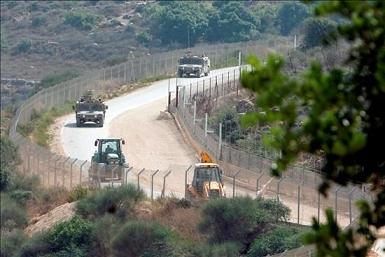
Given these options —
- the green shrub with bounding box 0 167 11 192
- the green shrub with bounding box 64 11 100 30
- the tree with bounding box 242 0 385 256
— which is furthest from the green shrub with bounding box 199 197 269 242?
the green shrub with bounding box 64 11 100 30

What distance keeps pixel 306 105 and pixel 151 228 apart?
3308 centimetres

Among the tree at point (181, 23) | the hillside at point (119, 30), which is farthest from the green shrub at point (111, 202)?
the tree at point (181, 23)

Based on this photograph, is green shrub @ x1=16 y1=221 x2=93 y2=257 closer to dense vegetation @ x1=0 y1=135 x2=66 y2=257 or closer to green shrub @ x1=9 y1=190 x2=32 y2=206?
dense vegetation @ x1=0 y1=135 x2=66 y2=257

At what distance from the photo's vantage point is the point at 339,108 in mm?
9891

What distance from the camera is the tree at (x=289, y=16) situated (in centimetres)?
15525

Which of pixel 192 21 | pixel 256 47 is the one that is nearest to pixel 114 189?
pixel 256 47

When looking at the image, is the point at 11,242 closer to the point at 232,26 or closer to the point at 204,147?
the point at 204,147

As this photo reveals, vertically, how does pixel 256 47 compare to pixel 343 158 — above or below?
below

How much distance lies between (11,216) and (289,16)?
107585 millimetres

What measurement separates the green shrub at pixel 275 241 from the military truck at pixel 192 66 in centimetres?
4969

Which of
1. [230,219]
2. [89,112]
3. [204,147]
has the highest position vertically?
[230,219]

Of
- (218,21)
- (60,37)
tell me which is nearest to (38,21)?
(60,37)

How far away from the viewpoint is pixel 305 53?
292ft

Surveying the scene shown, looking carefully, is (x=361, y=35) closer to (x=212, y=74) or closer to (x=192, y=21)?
(x=212, y=74)
